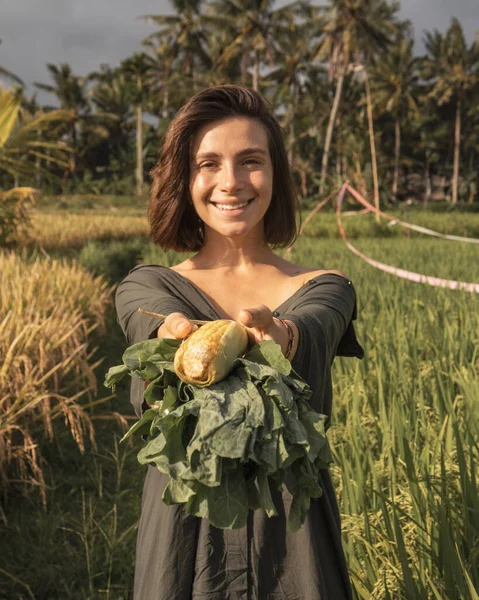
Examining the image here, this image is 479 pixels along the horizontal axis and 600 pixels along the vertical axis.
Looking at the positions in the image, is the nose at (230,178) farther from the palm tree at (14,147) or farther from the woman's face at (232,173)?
the palm tree at (14,147)

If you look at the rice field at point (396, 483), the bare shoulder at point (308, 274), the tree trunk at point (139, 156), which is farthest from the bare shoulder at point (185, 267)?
the tree trunk at point (139, 156)

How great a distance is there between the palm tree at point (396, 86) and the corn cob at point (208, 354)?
27884 mm

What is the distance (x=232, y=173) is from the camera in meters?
1.17

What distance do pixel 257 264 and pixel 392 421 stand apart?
38.1 inches

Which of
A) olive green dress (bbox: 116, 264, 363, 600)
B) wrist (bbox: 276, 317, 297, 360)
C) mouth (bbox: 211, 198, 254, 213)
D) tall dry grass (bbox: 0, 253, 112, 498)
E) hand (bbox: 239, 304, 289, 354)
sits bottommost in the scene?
tall dry grass (bbox: 0, 253, 112, 498)

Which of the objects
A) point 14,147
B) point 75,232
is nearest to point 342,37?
point 75,232

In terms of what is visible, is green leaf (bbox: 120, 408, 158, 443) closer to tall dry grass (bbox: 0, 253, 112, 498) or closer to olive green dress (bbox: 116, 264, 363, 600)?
olive green dress (bbox: 116, 264, 363, 600)

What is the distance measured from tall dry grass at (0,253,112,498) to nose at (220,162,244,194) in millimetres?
1410

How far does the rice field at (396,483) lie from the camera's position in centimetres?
142

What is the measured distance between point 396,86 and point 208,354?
1176 inches

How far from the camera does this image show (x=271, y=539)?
1.11m

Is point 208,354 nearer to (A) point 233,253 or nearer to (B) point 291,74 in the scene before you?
(A) point 233,253

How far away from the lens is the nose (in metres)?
1.16

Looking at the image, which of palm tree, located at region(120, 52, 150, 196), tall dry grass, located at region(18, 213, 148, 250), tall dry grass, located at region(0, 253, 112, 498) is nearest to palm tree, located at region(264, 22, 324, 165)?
palm tree, located at region(120, 52, 150, 196)
